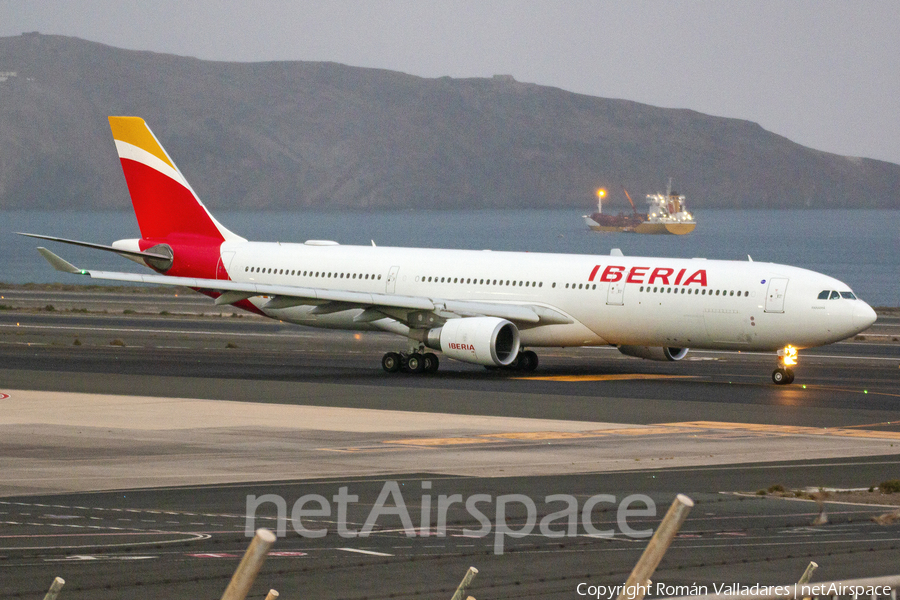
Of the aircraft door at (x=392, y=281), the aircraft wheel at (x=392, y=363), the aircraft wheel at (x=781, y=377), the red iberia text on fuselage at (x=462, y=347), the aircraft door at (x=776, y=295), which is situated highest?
the aircraft door at (x=776, y=295)

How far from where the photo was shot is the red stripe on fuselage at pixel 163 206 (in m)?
48.6

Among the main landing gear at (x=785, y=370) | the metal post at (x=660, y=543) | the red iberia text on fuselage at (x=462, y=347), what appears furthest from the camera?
the red iberia text on fuselage at (x=462, y=347)

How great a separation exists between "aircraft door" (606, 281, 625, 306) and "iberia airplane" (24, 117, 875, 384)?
0.04 m

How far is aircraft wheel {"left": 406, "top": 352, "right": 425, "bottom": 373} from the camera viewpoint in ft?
137

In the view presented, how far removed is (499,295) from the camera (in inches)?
1688

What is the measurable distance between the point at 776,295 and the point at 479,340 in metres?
8.57

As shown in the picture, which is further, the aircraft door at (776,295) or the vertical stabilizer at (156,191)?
the vertical stabilizer at (156,191)

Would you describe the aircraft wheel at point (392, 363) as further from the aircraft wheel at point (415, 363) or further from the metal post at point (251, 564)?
the metal post at point (251, 564)

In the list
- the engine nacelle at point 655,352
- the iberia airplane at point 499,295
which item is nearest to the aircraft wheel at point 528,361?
the iberia airplane at point 499,295

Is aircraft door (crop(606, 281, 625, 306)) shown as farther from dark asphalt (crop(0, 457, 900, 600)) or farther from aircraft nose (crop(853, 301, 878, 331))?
dark asphalt (crop(0, 457, 900, 600))

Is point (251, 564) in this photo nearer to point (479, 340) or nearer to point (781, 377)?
point (479, 340)

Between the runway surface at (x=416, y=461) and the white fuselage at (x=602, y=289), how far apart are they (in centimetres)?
156

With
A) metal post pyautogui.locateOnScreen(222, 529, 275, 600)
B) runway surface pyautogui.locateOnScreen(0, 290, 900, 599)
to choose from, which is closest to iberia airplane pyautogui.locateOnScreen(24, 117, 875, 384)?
runway surface pyautogui.locateOnScreen(0, 290, 900, 599)

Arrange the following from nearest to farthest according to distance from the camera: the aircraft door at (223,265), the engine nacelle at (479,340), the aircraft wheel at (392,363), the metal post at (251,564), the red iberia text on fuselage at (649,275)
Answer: the metal post at (251,564)
the engine nacelle at (479,340)
the red iberia text on fuselage at (649,275)
the aircraft wheel at (392,363)
the aircraft door at (223,265)
